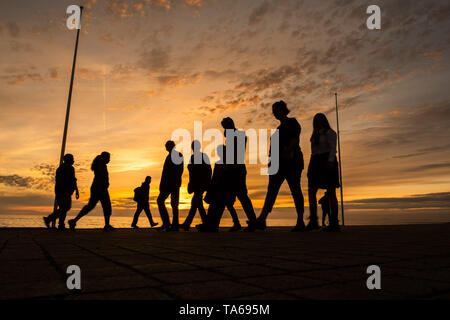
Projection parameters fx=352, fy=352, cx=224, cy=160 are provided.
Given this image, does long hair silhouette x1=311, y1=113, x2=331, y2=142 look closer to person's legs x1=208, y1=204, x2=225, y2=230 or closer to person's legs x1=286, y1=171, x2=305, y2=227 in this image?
person's legs x1=286, y1=171, x2=305, y2=227

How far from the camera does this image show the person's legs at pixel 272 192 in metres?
6.02

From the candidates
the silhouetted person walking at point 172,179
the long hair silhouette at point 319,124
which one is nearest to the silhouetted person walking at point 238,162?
the long hair silhouette at point 319,124

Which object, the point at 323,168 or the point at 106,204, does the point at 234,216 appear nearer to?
the point at 323,168

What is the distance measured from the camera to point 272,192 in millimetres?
6152

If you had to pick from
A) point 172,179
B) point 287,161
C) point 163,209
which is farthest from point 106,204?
point 287,161

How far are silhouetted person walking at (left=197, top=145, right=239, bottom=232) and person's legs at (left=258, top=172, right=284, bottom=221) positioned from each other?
674mm

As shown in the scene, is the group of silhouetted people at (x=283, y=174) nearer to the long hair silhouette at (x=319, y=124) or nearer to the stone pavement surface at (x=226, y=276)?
the long hair silhouette at (x=319, y=124)

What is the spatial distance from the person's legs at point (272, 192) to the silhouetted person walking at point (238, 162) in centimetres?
37

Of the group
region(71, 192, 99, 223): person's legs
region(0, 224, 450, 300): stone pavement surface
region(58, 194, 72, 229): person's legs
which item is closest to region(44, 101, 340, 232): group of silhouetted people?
region(71, 192, 99, 223): person's legs

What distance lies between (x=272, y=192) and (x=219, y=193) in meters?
0.93

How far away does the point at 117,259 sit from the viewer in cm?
261
